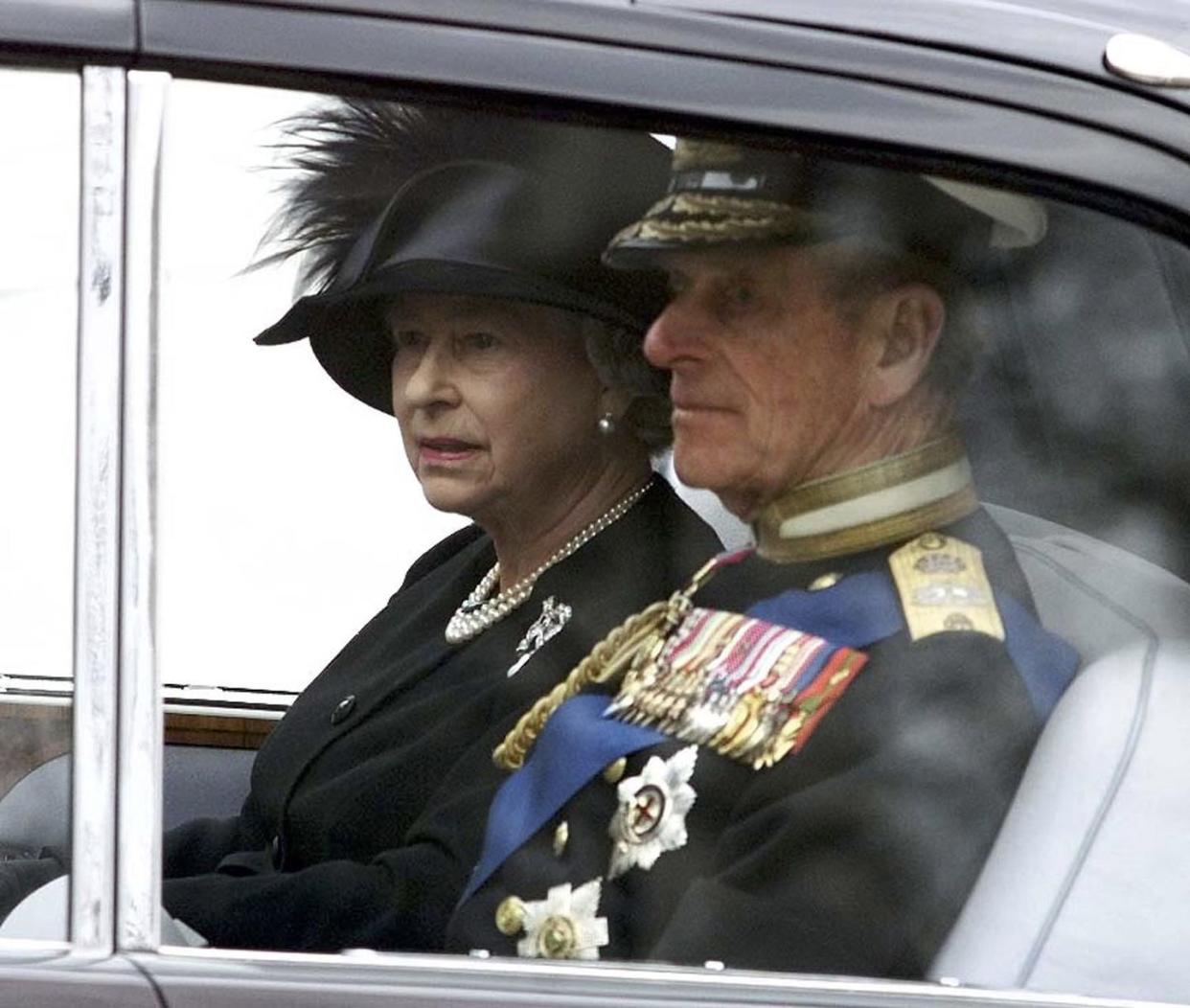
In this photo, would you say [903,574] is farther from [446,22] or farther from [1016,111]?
[446,22]

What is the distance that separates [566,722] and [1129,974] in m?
0.50

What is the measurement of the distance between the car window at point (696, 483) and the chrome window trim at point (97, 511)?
0.15 ft

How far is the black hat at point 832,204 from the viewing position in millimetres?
2148

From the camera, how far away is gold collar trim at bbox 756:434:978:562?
2.35 m

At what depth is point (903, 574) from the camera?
7.72ft

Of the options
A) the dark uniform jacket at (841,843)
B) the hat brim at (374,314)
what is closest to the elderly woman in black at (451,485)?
the hat brim at (374,314)

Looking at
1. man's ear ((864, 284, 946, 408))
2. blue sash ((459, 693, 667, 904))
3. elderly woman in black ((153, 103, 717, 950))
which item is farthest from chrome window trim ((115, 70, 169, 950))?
man's ear ((864, 284, 946, 408))

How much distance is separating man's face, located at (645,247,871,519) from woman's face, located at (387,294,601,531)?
0.11m

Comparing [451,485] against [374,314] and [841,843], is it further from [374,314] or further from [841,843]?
[841,843]

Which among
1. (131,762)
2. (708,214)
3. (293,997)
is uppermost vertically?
(708,214)

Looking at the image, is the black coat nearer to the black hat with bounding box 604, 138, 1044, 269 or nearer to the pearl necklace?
the pearl necklace

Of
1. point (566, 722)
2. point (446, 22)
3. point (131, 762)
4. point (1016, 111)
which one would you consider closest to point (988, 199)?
point (1016, 111)

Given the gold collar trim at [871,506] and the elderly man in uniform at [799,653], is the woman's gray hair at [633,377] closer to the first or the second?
the elderly man in uniform at [799,653]

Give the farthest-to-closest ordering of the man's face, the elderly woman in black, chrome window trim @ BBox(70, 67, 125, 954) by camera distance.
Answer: the man's face → the elderly woman in black → chrome window trim @ BBox(70, 67, 125, 954)
